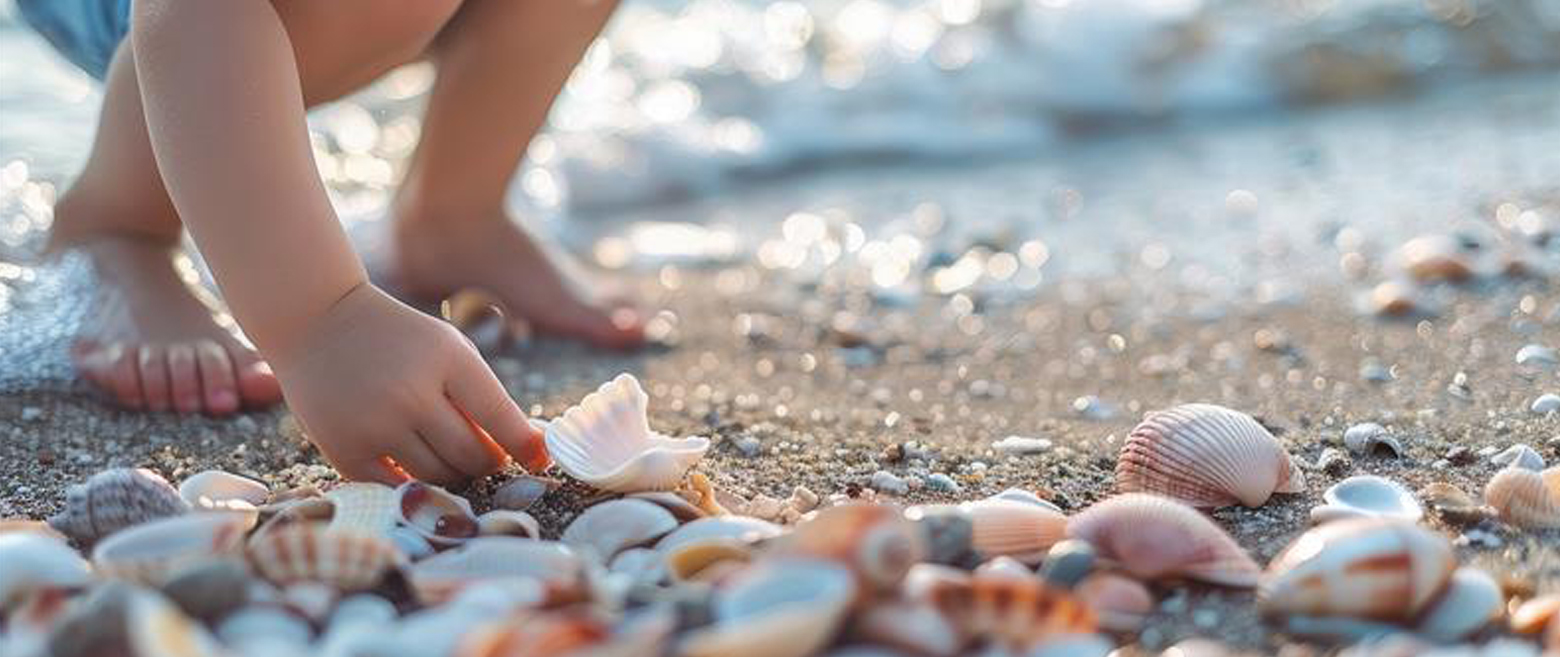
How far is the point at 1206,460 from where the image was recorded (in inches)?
79.7

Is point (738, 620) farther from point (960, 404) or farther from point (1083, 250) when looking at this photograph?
point (1083, 250)

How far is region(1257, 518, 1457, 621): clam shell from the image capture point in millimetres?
1633

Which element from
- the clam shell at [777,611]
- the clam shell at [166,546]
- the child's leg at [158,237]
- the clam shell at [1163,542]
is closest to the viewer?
the clam shell at [777,611]

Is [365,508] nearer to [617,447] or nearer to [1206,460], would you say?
[617,447]

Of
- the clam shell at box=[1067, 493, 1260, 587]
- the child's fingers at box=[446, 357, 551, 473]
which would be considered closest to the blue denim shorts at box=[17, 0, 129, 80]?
the child's fingers at box=[446, 357, 551, 473]

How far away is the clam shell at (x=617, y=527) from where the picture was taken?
6.14 feet

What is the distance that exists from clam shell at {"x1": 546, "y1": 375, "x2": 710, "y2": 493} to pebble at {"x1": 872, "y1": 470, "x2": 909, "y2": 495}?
0.27 m

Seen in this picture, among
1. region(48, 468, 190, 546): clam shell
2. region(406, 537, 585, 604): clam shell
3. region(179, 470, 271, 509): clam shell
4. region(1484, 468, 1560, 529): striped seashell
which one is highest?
region(1484, 468, 1560, 529): striped seashell

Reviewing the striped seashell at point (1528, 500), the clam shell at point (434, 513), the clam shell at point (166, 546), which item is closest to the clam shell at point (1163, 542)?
the striped seashell at point (1528, 500)

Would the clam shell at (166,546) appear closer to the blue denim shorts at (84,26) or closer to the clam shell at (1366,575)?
the clam shell at (1366,575)

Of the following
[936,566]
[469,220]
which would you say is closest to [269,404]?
[469,220]

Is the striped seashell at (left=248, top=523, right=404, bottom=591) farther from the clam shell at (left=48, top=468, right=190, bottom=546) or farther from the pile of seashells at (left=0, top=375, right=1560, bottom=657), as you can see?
the clam shell at (left=48, top=468, right=190, bottom=546)

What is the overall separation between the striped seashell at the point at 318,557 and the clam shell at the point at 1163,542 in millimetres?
668

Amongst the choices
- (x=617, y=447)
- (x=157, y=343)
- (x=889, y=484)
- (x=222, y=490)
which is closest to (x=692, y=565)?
(x=617, y=447)
